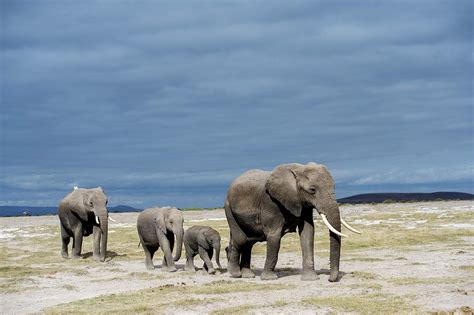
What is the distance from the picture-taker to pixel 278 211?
21.7 m

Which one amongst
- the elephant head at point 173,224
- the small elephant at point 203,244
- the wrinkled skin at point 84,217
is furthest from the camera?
the wrinkled skin at point 84,217

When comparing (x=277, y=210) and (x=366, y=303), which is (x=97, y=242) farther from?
(x=366, y=303)

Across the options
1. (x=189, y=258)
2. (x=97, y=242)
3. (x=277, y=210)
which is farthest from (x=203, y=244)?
(x=97, y=242)

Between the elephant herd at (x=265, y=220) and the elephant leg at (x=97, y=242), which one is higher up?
the elephant herd at (x=265, y=220)

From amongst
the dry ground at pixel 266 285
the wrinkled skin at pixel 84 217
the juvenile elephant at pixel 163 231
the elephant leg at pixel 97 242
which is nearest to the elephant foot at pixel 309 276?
the dry ground at pixel 266 285

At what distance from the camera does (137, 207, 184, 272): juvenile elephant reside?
2539cm

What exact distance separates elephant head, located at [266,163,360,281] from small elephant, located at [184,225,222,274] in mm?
3959

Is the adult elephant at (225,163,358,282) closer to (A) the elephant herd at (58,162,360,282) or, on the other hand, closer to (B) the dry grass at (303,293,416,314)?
(A) the elephant herd at (58,162,360,282)

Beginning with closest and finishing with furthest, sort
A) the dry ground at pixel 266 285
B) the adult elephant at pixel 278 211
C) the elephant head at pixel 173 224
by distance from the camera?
the dry ground at pixel 266 285 → the adult elephant at pixel 278 211 → the elephant head at pixel 173 224

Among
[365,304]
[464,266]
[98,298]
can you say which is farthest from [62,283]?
[464,266]

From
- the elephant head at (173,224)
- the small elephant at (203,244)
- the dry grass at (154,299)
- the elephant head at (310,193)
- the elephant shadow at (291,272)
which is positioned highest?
the elephant head at (310,193)

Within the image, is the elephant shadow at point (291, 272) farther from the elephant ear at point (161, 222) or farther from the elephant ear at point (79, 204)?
the elephant ear at point (79, 204)

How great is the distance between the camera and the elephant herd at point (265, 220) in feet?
66.8

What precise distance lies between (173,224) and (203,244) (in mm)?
1744
